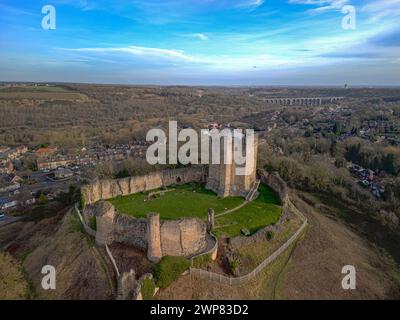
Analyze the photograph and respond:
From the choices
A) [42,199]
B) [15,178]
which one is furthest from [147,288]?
[15,178]

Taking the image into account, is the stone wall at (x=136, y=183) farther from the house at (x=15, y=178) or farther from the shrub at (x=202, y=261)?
the house at (x=15, y=178)

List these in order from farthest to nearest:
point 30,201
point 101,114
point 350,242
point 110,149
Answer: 1. point 101,114
2. point 110,149
3. point 30,201
4. point 350,242

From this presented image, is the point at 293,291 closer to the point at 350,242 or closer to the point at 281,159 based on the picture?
the point at 350,242

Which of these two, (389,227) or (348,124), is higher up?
(348,124)

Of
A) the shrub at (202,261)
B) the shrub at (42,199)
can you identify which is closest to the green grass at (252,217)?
the shrub at (202,261)
